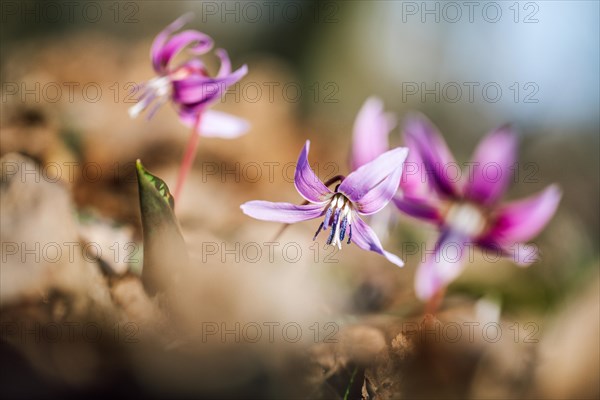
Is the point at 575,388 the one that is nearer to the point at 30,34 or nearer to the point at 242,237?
the point at 242,237

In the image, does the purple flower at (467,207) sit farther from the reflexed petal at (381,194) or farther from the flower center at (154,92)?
the flower center at (154,92)

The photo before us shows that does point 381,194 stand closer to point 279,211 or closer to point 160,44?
point 279,211

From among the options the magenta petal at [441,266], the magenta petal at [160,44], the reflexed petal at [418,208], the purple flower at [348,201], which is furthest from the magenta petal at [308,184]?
the magenta petal at [160,44]

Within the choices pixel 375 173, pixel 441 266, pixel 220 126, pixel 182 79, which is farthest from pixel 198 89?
pixel 441 266

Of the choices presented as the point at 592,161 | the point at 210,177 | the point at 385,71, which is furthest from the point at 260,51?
the point at 210,177

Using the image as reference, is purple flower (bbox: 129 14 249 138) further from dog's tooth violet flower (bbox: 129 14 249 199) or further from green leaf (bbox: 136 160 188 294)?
green leaf (bbox: 136 160 188 294)

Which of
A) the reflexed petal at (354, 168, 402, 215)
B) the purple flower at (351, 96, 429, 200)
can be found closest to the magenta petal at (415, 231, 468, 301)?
the purple flower at (351, 96, 429, 200)
